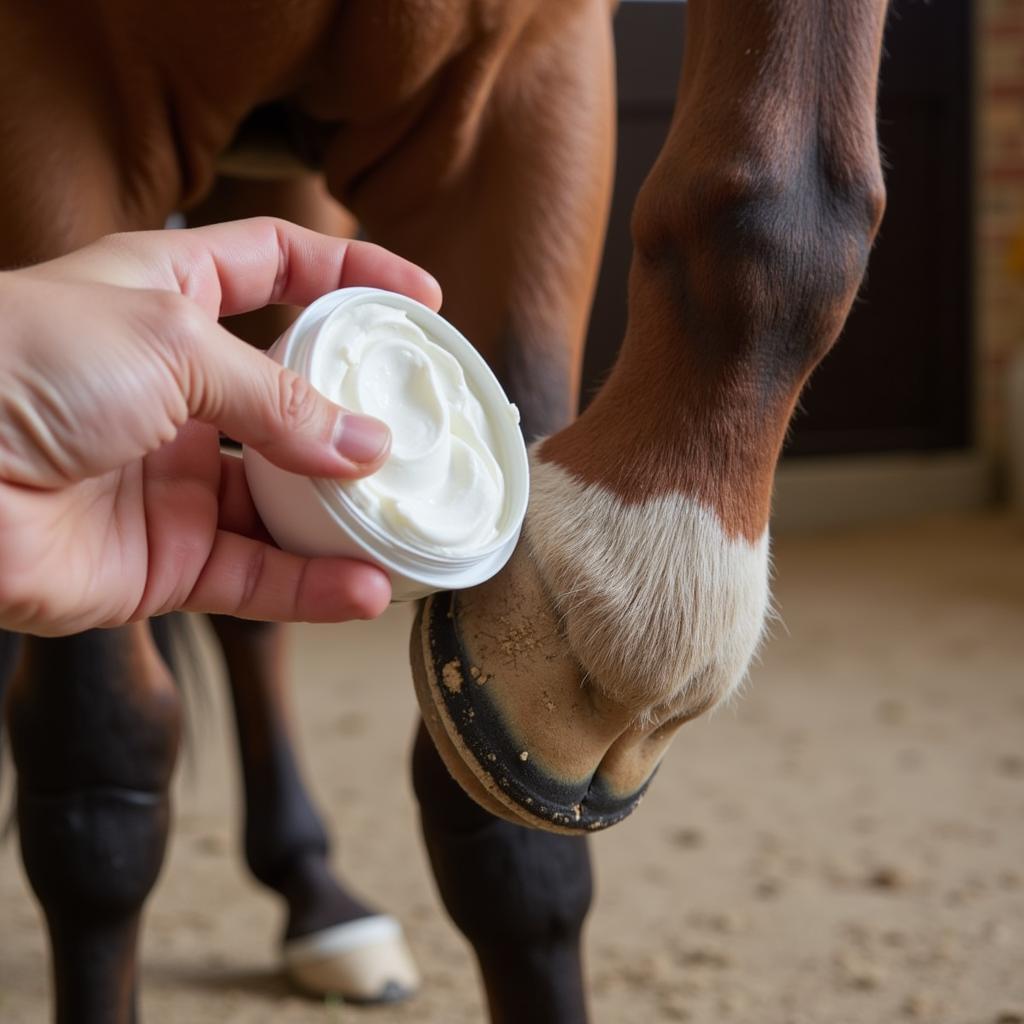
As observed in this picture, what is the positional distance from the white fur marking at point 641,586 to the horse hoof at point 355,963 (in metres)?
0.69

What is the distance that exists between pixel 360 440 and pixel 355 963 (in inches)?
31.1

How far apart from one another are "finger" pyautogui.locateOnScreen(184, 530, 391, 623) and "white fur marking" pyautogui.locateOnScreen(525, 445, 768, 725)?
0.26 feet

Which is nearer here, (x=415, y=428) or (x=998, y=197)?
(x=415, y=428)

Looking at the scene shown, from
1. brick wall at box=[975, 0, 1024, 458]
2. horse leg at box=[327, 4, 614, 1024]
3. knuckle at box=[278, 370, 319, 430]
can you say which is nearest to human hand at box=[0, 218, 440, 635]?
knuckle at box=[278, 370, 319, 430]

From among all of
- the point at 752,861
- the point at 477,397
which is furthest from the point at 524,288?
the point at 752,861

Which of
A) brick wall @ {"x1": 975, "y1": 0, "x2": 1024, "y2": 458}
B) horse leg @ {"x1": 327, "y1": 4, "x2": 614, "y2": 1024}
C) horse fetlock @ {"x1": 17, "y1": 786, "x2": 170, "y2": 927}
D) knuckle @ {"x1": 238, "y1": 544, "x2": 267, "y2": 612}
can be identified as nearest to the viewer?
knuckle @ {"x1": 238, "y1": 544, "x2": 267, "y2": 612}

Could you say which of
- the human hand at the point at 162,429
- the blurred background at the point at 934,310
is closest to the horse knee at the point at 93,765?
the human hand at the point at 162,429

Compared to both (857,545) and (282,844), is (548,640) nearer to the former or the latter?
(282,844)

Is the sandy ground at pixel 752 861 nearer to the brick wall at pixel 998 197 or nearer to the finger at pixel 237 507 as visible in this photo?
the finger at pixel 237 507

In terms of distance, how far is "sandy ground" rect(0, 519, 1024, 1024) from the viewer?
110 centimetres

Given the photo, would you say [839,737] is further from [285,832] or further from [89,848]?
[89,848]

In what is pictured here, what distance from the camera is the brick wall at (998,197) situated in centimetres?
307

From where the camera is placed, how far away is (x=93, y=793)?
84cm

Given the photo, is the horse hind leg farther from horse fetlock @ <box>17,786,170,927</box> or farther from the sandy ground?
horse fetlock @ <box>17,786,170,927</box>
